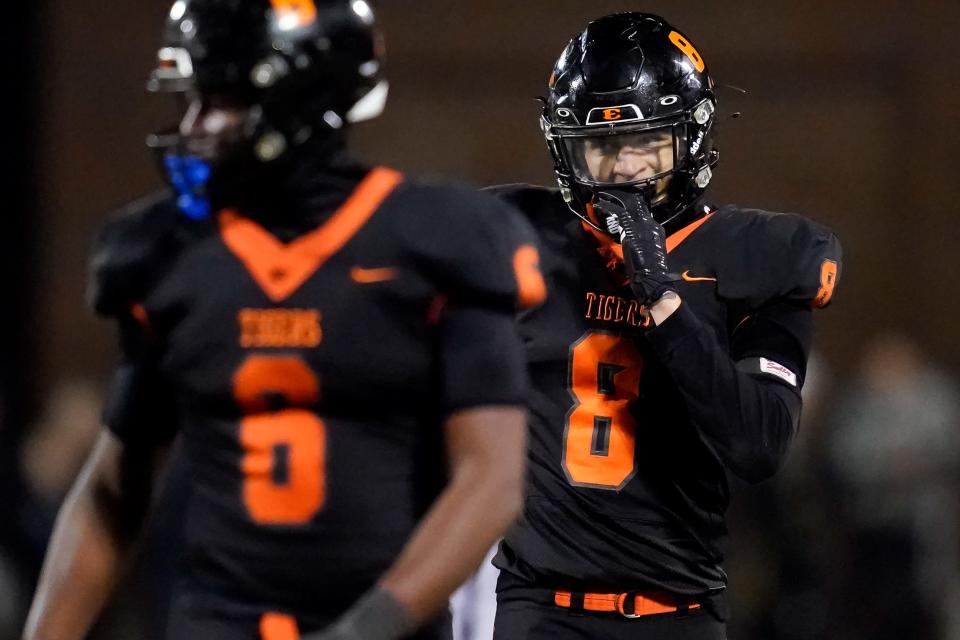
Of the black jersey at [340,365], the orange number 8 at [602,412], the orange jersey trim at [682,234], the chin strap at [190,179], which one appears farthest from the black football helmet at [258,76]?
the orange jersey trim at [682,234]

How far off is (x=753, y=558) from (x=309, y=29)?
5286 mm

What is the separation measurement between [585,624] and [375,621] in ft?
3.97

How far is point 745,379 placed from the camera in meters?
3.24

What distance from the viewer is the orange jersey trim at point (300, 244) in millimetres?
2230

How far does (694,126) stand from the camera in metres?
3.46

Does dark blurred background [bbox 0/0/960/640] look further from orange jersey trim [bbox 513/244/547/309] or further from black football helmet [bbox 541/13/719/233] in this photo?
orange jersey trim [bbox 513/244/547/309]

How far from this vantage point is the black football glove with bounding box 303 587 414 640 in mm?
2072

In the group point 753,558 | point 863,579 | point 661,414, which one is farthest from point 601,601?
point 863,579

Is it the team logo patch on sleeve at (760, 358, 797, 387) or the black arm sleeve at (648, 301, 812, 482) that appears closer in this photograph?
the black arm sleeve at (648, 301, 812, 482)

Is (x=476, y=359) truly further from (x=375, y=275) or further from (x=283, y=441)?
(x=283, y=441)

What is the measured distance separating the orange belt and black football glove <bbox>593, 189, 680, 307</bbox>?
569mm

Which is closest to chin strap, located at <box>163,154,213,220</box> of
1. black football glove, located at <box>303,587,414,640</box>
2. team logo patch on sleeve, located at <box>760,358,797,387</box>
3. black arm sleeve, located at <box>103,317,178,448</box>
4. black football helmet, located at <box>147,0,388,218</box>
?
black football helmet, located at <box>147,0,388,218</box>

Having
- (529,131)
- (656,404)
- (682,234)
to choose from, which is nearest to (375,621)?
(656,404)

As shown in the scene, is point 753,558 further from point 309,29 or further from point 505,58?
point 309,29
